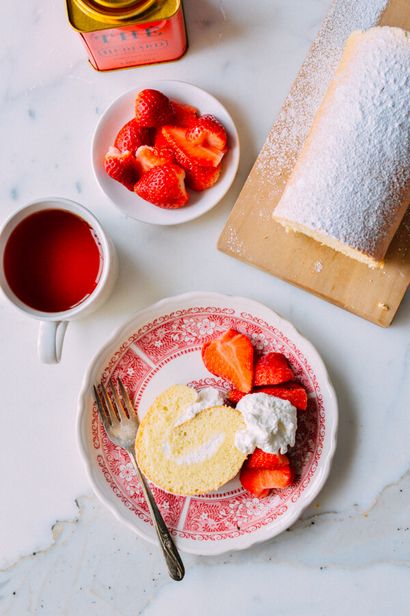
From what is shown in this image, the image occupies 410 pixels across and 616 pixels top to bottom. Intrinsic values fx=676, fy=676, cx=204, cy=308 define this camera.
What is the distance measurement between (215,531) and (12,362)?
1.74 ft

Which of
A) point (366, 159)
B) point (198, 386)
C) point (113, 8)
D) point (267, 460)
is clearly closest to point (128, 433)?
point (198, 386)

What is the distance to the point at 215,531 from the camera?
1303 mm

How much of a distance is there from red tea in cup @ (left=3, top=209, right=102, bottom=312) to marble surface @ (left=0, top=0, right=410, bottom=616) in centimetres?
11

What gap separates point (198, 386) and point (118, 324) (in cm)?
20

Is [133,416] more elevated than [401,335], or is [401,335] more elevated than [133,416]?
[401,335]

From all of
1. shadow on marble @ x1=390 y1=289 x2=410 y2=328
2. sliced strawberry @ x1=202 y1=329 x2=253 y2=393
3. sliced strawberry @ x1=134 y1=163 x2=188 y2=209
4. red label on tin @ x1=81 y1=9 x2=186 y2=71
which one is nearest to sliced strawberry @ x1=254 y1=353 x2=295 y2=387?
sliced strawberry @ x1=202 y1=329 x2=253 y2=393

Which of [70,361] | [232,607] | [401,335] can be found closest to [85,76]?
[70,361]

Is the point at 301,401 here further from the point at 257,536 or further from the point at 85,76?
the point at 85,76

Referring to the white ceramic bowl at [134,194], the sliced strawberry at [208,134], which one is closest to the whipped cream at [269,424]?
the white ceramic bowl at [134,194]

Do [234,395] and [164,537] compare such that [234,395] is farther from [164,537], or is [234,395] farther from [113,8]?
[113,8]

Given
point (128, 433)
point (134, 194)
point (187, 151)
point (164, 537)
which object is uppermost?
point (187, 151)

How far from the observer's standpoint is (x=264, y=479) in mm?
1261

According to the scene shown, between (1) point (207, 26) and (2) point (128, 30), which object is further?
(1) point (207, 26)

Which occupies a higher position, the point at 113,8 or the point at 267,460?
the point at 113,8
